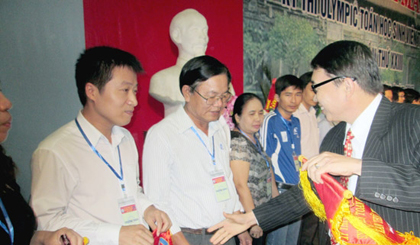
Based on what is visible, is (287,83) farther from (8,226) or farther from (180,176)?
(8,226)

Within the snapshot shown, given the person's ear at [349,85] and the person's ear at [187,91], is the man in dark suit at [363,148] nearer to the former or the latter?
the person's ear at [349,85]

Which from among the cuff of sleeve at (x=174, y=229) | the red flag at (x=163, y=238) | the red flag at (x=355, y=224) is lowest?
the cuff of sleeve at (x=174, y=229)

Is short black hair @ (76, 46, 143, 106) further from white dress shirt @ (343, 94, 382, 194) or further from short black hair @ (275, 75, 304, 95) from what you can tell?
short black hair @ (275, 75, 304, 95)

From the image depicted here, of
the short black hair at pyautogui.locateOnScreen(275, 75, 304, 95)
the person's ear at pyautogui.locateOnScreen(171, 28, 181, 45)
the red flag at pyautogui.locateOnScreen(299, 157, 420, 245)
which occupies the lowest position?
the red flag at pyautogui.locateOnScreen(299, 157, 420, 245)

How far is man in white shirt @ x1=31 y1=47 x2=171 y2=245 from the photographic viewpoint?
51.3 inches

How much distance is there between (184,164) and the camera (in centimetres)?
176

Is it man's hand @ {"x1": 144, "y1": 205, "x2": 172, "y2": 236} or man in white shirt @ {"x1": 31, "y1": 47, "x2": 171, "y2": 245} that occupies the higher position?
man in white shirt @ {"x1": 31, "y1": 47, "x2": 171, "y2": 245}

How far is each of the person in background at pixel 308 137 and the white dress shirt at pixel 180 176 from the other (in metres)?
1.87

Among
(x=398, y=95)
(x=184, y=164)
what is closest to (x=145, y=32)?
(x=184, y=164)

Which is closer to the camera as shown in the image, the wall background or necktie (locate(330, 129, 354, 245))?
necktie (locate(330, 129, 354, 245))

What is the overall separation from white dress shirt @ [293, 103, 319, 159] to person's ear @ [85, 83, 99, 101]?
7.96 feet

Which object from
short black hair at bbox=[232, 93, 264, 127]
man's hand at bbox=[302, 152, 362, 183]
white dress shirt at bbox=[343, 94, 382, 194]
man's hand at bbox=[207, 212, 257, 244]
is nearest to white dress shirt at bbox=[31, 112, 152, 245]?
man's hand at bbox=[207, 212, 257, 244]

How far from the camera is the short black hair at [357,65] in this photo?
4.49 feet

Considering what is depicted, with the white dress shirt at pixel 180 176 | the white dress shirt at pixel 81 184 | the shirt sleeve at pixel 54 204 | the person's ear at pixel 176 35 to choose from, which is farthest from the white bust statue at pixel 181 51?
the shirt sleeve at pixel 54 204
